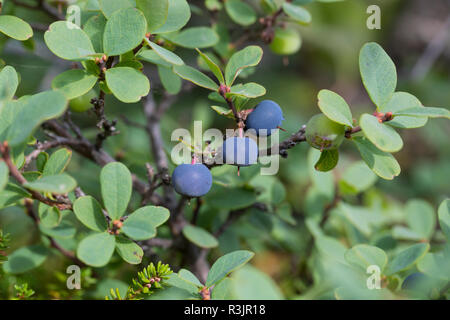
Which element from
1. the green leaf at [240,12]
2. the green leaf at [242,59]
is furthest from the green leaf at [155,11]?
the green leaf at [240,12]

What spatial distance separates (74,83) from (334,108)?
42 cm

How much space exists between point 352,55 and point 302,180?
1152 millimetres

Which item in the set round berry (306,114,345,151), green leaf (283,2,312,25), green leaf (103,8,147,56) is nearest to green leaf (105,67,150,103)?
green leaf (103,8,147,56)

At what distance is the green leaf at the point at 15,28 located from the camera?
2.40 feet

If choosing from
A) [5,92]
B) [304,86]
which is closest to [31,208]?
Result: [5,92]

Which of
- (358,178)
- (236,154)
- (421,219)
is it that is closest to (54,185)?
(236,154)

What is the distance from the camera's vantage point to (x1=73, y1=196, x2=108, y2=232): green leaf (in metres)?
0.67

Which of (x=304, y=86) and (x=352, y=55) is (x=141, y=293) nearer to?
(x=304, y=86)

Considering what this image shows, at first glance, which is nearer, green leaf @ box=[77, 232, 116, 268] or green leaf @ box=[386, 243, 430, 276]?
green leaf @ box=[77, 232, 116, 268]

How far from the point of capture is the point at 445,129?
7.73ft

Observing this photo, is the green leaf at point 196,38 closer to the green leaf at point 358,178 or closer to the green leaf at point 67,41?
the green leaf at point 67,41

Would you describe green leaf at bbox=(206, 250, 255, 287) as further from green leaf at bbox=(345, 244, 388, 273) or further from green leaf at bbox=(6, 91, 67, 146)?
green leaf at bbox=(6, 91, 67, 146)

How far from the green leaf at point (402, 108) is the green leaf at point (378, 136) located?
0.23 ft

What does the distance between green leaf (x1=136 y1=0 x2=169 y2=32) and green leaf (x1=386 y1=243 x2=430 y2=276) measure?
1.88 ft
